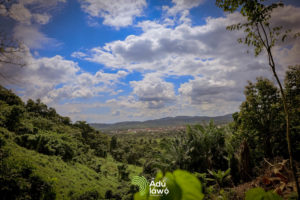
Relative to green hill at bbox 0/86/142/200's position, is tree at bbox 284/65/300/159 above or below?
above

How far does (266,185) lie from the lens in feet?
13.1

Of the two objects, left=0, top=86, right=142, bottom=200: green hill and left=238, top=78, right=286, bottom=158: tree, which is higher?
left=238, top=78, right=286, bottom=158: tree

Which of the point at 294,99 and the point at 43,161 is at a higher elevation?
the point at 294,99

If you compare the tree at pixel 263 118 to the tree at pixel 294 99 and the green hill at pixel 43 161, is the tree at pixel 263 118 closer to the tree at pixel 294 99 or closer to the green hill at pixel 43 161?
the tree at pixel 294 99

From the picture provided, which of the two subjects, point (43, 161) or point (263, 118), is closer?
point (263, 118)

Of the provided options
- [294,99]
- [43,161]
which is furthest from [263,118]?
[43,161]

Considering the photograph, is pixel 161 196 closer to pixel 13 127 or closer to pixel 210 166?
pixel 210 166

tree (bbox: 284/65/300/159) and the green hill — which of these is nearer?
tree (bbox: 284/65/300/159)

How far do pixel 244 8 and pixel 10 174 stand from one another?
1273cm

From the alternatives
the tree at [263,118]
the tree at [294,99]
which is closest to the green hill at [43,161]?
the tree at [263,118]

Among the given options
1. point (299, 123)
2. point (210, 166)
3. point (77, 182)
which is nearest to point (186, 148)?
point (210, 166)

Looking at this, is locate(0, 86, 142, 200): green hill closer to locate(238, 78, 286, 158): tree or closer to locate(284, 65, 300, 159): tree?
locate(238, 78, 286, 158): tree

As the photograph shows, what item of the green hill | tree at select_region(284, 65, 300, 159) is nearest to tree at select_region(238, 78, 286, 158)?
tree at select_region(284, 65, 300, 159)

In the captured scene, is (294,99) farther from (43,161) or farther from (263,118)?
(43,161)
